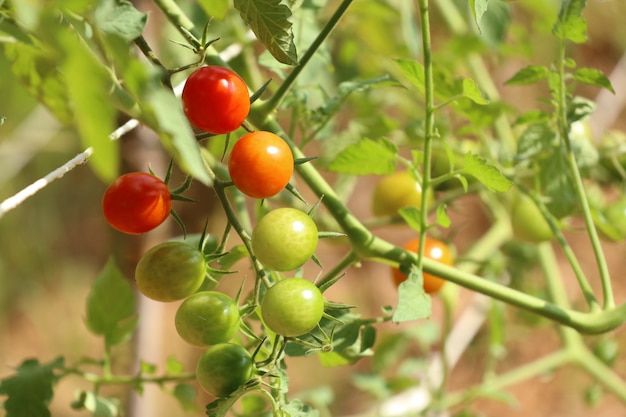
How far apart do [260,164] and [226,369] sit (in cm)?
13

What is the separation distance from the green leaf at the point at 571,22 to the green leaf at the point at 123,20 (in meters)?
0.31

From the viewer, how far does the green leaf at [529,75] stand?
1.81 feet

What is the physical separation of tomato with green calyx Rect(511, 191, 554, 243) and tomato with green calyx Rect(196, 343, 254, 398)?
0.43 meters

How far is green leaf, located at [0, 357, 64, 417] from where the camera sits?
542mm

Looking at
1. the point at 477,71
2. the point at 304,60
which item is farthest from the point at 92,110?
the point at 477,71

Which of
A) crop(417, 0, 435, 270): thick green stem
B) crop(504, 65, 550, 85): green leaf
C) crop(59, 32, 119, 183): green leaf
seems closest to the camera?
crop(59, 32, 119, 183): green leaf

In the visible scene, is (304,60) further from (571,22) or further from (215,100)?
(571,22)

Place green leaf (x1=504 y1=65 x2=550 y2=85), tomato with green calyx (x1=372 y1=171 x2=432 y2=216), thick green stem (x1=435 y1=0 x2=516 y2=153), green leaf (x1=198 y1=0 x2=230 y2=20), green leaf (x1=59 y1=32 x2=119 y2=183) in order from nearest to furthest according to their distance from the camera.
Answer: green leaf (x1=59 y1=32 x2=119 y2=183) → green leaf (x1=198 y1=0 x2=230 y2=20) → green leaf (x1=504 y1=65 x2=550 y2=85) → tomato with green calyx (x1=372 y1=171 x2=432 y2=216) → thick green stem (x1=435 y1=0 x2=516 y2=153)

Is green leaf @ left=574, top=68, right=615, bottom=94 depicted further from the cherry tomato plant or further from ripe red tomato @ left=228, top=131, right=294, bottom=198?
ripe red tomato @ left=228, top=131, right=294, bottom=198

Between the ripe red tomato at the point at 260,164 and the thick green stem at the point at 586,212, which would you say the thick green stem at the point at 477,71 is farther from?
the ripe red tomato at the point at 260,164

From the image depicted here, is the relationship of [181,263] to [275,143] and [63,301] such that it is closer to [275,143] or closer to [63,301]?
[275,143]

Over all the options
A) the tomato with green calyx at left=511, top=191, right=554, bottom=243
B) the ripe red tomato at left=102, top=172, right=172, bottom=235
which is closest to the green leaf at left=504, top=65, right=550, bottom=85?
the tomato with green calyx at left=511, top=191, right=554, bottom=243

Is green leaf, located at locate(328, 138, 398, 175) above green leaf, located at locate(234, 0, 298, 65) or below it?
below

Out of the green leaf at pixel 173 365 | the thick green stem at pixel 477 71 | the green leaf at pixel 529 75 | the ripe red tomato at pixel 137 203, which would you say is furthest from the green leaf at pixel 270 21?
the thick green stem at pixel 477 71
